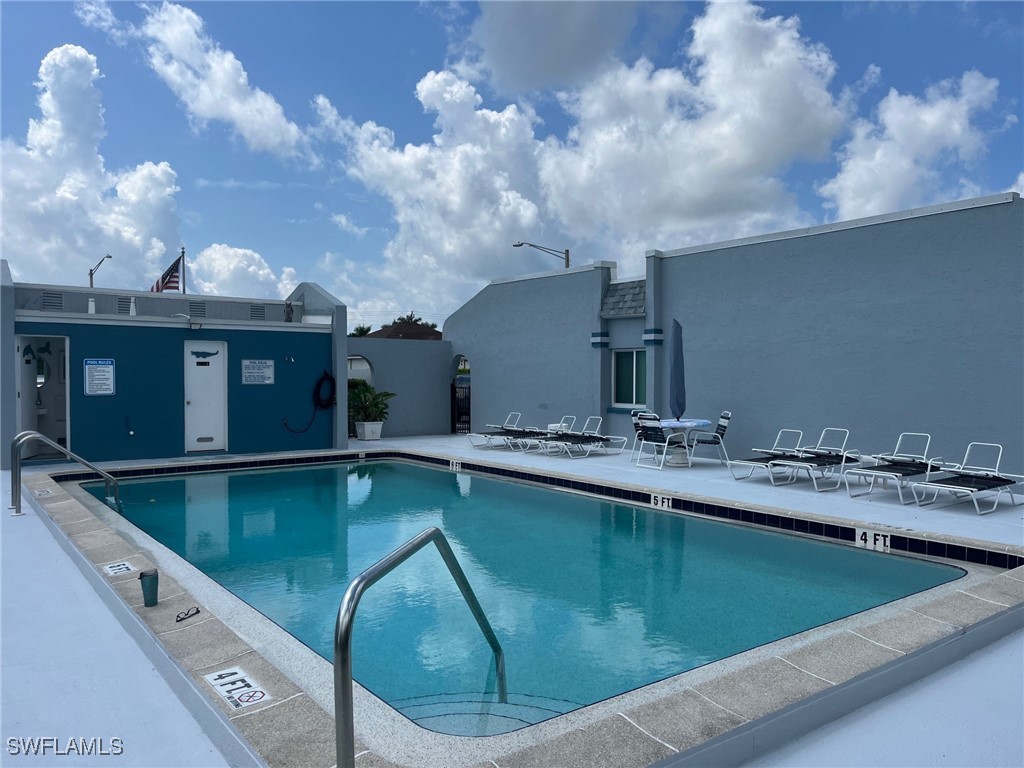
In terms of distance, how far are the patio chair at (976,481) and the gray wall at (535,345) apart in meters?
6.37

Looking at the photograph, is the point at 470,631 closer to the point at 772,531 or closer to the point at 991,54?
the point at 772,531

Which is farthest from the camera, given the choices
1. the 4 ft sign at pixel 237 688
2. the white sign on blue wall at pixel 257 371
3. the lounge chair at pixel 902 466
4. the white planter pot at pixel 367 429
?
the white planter pot at pixel 367 429

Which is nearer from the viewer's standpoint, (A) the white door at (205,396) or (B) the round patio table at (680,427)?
(B) the round patio table at (680,427)

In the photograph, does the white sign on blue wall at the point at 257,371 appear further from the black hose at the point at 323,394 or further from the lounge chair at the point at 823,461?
the lounge chair at the point at 823,461

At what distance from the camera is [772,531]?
6965 millimetres

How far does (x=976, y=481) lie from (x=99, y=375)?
1238 centimetres

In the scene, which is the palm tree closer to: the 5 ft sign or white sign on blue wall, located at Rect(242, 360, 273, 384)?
white sign on blue wall, located at Rect(242, 360, 273, 384)

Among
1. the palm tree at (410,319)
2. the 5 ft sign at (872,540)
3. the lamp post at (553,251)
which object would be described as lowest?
the 5 ft sign at (872,540)

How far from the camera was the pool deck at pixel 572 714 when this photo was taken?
2.53m

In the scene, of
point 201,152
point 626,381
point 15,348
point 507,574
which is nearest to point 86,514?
point 507,574

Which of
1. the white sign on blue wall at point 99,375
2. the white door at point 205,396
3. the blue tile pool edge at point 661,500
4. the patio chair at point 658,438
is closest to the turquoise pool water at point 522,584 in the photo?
the blue tile pool edge at point 661,500

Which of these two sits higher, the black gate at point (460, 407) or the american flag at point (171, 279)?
the american flag at point (171, 279)

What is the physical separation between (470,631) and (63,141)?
10628mm

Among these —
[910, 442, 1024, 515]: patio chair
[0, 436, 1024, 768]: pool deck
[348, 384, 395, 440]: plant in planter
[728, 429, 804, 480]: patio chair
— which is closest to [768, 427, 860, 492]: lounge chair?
[728, 429, 804, 480]: patio chair
